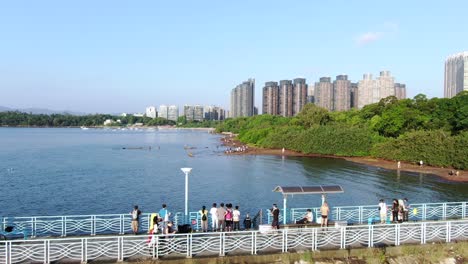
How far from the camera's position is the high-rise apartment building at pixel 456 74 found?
151 metres

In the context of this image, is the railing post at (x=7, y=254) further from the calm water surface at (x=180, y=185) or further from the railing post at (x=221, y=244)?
the calm water surface at (x=180, y=185)

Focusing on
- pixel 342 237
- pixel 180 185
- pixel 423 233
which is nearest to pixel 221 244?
pixel 342 237

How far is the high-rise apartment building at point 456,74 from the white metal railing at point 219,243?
148 metres

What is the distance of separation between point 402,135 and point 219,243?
6263 cm

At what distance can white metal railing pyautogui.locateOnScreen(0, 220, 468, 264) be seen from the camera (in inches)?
553

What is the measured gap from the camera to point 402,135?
71000mm

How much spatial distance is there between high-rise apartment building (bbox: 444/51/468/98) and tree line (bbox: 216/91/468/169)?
68451 mm

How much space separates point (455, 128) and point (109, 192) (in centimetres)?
5929

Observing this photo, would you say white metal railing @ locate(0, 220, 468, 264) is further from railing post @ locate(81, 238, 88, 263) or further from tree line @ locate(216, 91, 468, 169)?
tree line @ locate(216, 91, 468, 169)

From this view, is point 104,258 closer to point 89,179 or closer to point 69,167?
point 89,179

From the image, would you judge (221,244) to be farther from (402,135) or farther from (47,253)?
(402,135)

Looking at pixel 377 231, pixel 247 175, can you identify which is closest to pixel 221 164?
pixel 247 175

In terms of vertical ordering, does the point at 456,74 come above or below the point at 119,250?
above

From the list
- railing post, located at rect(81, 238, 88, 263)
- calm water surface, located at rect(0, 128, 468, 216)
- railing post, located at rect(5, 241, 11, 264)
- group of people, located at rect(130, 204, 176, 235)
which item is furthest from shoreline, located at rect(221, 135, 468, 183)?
railing post, located at rect(5, 241, 11, 264)
